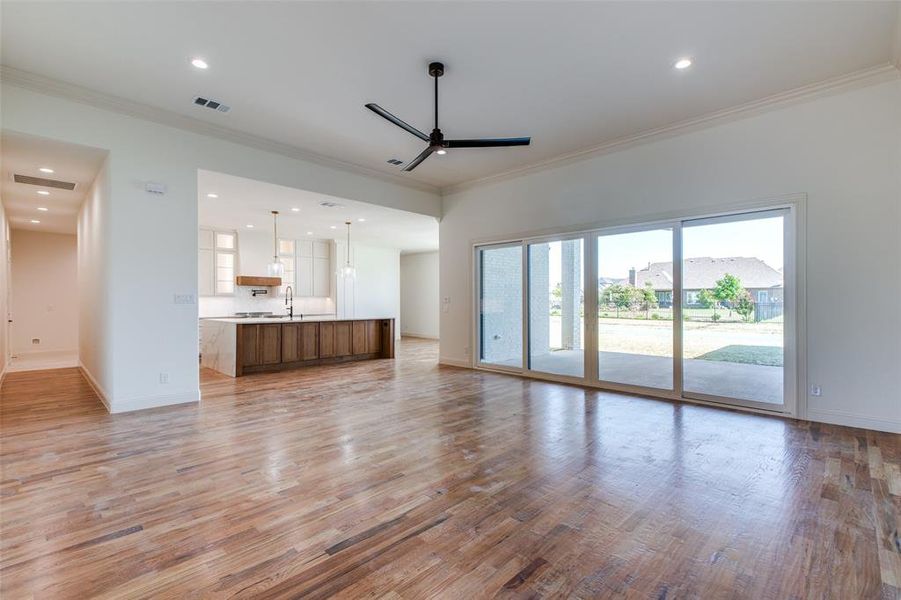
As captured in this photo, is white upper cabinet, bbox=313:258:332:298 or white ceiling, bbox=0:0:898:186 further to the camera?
white upper cabinet, bbox=313:258:332:298

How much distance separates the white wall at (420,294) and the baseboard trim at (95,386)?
801 cm

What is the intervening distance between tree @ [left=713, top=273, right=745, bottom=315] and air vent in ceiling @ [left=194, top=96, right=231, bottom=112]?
5829mm

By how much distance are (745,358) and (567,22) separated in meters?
3.98

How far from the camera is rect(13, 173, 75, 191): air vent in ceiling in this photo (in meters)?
5.23

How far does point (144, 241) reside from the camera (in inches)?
178

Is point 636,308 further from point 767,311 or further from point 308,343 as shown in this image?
point 308,343

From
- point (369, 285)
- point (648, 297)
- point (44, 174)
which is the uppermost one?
point (44, 174)

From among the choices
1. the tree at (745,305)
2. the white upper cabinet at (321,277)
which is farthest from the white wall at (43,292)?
the tree at (745,305)

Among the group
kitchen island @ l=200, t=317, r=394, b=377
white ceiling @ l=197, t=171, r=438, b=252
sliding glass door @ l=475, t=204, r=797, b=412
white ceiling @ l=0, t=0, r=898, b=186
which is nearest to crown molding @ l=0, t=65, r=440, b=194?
white ceiling @ l=0, t=0, r=898, b=186

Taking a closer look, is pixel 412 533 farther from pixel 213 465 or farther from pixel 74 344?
pixel 74 344

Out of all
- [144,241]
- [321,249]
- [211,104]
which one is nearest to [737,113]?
[211,104]

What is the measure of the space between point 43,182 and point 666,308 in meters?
8.36

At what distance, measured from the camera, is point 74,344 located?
373 inches

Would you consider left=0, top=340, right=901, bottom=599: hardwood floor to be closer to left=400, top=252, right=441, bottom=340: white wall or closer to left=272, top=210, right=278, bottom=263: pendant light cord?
left=272, top=210, right=278, bottom=263: pendant light cord
